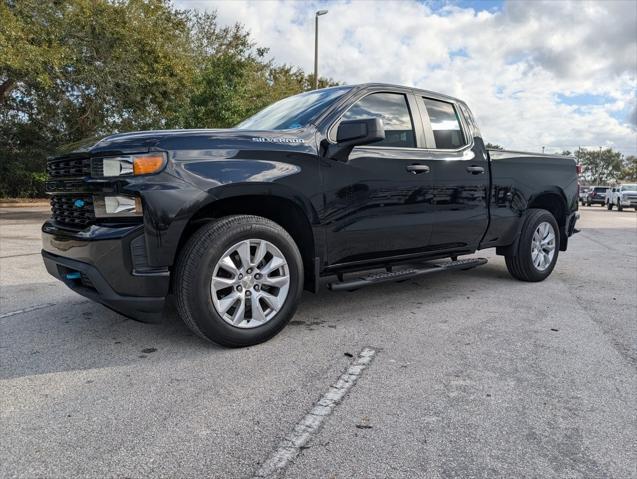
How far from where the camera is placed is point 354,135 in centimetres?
358

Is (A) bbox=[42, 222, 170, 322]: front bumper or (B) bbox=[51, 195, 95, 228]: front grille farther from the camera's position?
(B) bbox=[51, 195, 95, 228]: front grille

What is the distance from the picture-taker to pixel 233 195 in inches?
129

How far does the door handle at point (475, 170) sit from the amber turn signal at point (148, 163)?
9.76 feet

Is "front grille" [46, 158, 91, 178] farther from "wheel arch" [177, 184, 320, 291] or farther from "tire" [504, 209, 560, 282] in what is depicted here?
"tire" [504, 209, 560, 282]

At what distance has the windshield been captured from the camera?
13.0ft

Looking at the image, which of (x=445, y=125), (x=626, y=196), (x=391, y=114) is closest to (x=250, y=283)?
(x=391, y=114)

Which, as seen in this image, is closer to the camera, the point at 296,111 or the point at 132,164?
the point at 132,164

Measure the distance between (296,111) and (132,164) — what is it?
63.4 inches

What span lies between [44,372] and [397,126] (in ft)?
10.6

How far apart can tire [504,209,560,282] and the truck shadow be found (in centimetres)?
109

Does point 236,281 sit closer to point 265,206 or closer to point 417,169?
point 265,206

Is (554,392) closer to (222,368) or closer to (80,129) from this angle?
(222,368)

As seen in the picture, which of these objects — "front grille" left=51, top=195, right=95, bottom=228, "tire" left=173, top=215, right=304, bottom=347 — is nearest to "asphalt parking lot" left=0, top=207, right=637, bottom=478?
"tire" left=173, top=215, right=304, bottom=347

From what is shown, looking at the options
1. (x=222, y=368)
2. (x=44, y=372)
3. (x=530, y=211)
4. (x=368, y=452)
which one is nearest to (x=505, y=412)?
(x=368, y=452)
